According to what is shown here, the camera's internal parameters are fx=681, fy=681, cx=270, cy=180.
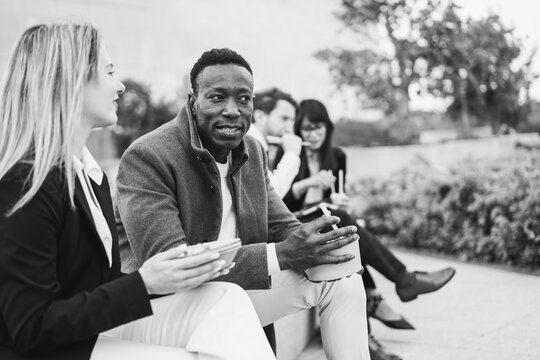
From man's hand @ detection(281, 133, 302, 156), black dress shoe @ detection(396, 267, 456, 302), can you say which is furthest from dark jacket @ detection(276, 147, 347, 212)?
black dress shoe @ detection(396, 267, 456, 302)

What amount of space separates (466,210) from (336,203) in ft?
9.63

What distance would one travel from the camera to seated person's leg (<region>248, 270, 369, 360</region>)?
262 centimetres

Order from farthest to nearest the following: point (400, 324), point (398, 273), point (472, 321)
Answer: point (472, 321)
point (400, 324)
point (398, 273)

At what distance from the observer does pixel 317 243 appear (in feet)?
7.87

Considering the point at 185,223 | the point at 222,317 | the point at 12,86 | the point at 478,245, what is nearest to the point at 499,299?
the point at 478,245

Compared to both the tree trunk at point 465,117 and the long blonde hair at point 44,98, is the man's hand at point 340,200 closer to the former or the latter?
the long blonde hair at point 44,98

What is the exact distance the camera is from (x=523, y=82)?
585 inches

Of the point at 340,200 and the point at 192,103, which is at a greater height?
the point at 192,103

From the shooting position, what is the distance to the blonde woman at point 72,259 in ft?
5.43

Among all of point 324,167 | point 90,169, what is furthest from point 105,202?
point 324,167

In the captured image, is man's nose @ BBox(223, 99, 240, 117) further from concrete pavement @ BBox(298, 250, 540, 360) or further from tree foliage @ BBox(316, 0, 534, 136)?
tree foliage @ BBox(316, 0, 534, 136)

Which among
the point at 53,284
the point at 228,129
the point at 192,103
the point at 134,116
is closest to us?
the point at 53,284

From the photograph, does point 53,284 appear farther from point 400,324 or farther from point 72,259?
point 400,324

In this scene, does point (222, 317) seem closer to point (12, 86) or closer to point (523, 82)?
point (12, 86)
